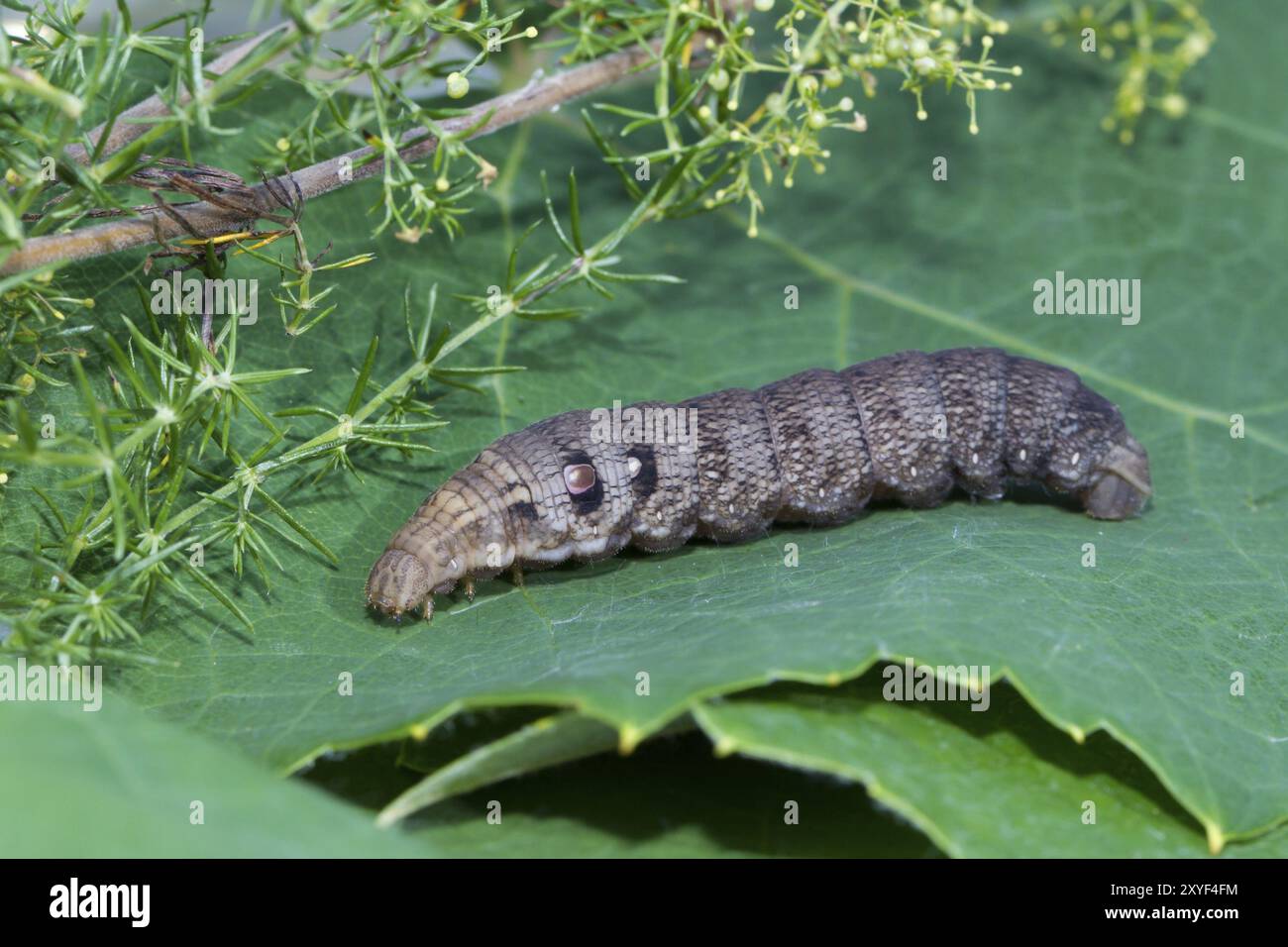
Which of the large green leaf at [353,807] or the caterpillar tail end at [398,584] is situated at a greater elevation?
the caterpillar tail end at [398,584]

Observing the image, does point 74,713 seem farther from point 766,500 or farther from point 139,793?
point 766,500

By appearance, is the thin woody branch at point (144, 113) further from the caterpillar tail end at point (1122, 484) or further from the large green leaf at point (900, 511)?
the caterpillar tail end at point (1122, 484)

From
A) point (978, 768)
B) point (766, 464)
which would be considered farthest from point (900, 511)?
point (978, 768)

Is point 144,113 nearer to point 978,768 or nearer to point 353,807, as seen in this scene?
point 353,807

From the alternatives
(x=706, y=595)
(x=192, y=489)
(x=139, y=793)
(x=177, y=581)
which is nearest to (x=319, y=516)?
(x=192, y=489)

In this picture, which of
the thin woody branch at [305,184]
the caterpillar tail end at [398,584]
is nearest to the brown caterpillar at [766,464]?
the caterpillar tail end at [398,584]

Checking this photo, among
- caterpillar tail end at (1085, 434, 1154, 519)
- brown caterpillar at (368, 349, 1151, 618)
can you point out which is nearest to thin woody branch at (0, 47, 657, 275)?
brown caterpillar at (368, 349, 1151, 618)

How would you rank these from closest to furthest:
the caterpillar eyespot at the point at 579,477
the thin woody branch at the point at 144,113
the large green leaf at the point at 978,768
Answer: the large green leaf at the point at 978,768 → the thin woody branch at the point at 144,113 → the caterpillar eyespot at the point at 579,477
